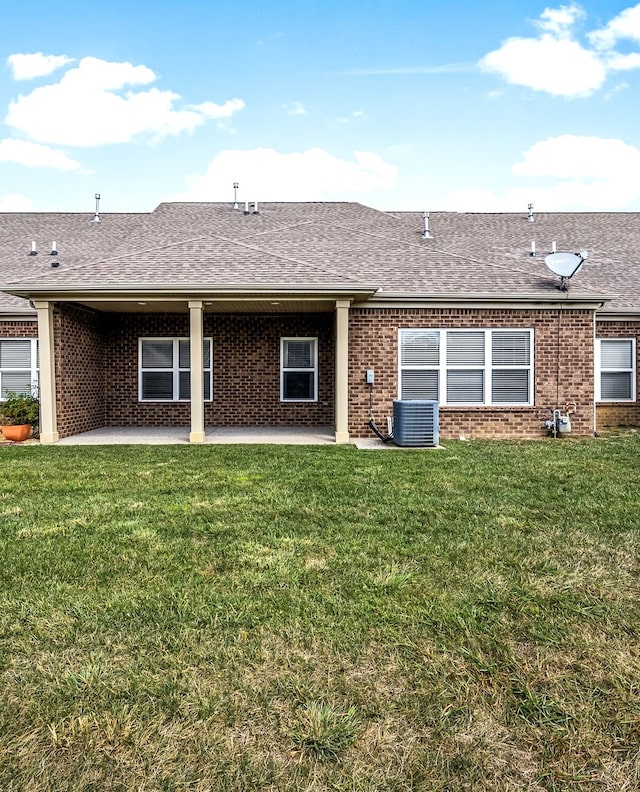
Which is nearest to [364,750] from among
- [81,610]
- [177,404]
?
[81,610]

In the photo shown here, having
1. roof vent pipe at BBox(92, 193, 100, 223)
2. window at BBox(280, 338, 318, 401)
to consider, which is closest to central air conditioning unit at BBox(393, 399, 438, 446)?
window at BBox(280, 338, 318, 401)

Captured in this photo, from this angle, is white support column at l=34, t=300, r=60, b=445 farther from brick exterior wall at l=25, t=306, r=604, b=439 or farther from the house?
Result: brick exterior wall at l=25, t=306, r=604, b=439

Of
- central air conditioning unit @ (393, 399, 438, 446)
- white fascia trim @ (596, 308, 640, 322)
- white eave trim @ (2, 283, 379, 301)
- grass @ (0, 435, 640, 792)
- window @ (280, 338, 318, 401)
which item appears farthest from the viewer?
window @ (280, 338, 318, 401)

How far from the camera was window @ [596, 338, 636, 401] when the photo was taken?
43.1 feet

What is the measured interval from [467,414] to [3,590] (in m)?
9.34

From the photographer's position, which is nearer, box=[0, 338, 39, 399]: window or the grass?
the grass

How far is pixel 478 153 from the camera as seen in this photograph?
16.6 metres

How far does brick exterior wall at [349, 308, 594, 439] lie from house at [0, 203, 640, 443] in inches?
1.2

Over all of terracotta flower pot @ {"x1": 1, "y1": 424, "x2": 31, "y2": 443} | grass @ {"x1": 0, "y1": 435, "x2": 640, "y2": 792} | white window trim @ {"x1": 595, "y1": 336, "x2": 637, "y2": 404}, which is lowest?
grass @ {"x1": 0, "y1": 435, "x2": 640, "y2": 792}

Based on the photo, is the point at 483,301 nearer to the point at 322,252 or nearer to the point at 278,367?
the point at 322,252

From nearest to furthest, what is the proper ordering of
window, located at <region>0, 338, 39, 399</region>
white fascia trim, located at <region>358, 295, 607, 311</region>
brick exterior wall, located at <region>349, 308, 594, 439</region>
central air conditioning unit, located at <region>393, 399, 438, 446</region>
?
central air conditioning unit, located at <region>393, 399, 438, 446</region>
white fascia trim, located at <region>358, 295, 607, 311</region>
brick exterior wall, located at <region>349, 308, 594, 439</region>
window, located at <region>0, 338, 39, 399</region>

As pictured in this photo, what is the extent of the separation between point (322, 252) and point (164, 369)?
483cm

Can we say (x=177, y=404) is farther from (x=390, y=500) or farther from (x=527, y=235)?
(x=527, y=235)

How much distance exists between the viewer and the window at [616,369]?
13.1 meters
